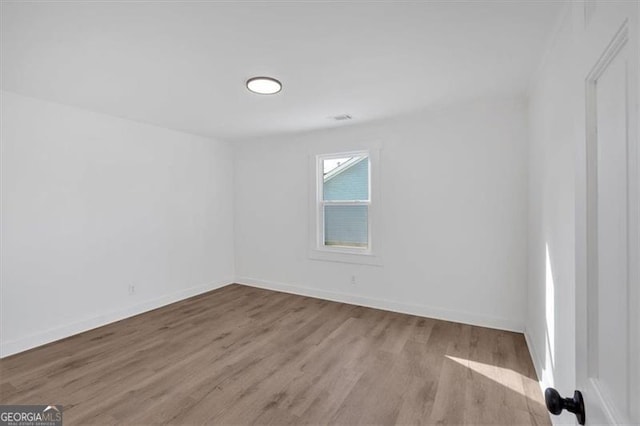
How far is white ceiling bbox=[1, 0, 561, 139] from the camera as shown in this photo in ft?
5.36

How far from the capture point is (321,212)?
4.39 meters

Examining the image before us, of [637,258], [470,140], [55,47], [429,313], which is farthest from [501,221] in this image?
[55,47]

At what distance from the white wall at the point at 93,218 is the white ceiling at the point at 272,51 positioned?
1.47 ft

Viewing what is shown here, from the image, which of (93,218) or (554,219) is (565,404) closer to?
(554,219)

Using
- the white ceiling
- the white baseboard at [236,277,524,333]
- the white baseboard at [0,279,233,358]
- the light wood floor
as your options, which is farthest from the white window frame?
the white baseboard at [0,279,233,358]

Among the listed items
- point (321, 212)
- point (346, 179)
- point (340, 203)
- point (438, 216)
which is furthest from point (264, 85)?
point (438, 216)

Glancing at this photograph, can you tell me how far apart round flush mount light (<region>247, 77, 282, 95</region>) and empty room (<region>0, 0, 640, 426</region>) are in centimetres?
3

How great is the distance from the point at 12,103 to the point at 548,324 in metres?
4.76

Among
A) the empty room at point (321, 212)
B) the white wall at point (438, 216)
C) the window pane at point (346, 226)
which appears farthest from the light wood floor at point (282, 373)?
the window pane at point (346, 226)

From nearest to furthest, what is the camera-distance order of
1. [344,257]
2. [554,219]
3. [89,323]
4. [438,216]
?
[554,219] → [89,323] → [438,216] → [344,257]

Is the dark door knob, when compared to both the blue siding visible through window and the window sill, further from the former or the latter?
the blue siding visible through window

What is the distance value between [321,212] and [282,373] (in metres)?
2.41

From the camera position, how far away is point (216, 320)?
3.48 metres

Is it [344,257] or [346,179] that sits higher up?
[346,179]
